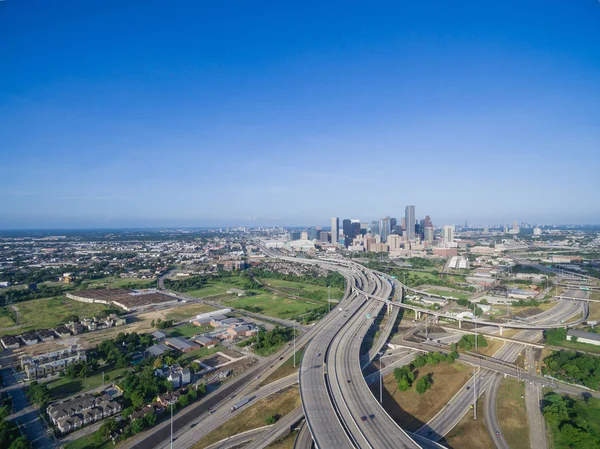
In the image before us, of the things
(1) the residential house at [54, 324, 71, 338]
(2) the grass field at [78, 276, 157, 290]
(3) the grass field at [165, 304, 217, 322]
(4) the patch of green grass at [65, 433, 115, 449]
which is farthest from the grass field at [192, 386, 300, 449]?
(2) the grass field at [78, 276, 157, 290]

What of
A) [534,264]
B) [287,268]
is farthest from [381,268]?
[534,264]

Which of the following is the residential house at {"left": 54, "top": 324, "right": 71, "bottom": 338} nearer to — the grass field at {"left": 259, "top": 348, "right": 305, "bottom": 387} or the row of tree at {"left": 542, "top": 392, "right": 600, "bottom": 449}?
the grass field at {"left": 259, "top": 348, "right": 305, "bottom": 387}

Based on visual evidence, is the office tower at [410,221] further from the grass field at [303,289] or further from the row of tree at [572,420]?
the row of tree at [572,420]

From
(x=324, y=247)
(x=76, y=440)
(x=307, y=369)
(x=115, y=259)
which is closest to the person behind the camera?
(x=76, y=440)

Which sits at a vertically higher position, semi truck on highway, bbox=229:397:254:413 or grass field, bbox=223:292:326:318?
semi truck on highway, bbox=229:397:254:413

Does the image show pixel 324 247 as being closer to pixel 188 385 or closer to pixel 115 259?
pixel 115 259

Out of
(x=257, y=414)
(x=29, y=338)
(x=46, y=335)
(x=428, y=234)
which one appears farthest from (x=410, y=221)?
(x=257, y=414)

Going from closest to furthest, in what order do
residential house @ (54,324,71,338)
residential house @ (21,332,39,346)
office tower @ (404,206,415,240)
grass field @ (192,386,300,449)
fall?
1. grass field @ (192,386,300,449)
2. residential house @ (21,332,39,346)
3. residential house @ (54,324,71,338)
4. office tower @ (404,206,415,240)
